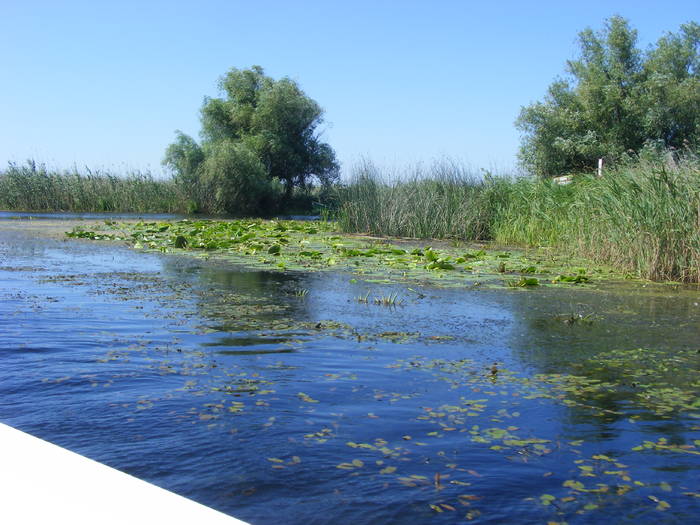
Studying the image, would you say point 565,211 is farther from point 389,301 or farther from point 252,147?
point 252,147

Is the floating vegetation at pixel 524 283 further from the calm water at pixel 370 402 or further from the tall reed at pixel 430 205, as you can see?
the tall reed at pixel 430 205

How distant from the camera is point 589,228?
14.4 metres

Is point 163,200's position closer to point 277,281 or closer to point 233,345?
point 277,281

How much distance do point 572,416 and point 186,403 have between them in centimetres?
240

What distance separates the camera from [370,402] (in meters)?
4.59

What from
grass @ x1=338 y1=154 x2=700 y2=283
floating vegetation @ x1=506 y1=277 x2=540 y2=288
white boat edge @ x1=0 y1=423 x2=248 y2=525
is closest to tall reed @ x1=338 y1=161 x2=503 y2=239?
grass @ x1=338 y1=154 x2=700 y2=283

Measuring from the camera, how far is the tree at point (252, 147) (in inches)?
1555

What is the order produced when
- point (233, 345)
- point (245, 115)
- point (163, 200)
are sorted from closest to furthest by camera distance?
1. point (233, 345)
2. point (163, 200)
3. point (245, 115)

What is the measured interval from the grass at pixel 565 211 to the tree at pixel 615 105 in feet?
62.7

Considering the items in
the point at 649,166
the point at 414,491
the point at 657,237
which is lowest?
→ the point at 414,491

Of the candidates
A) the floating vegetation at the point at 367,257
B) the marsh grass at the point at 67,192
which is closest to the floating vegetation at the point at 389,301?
the floating vegetation at the point at 367,257

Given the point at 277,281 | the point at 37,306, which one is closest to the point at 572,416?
the point at 37,306

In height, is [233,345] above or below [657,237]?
below

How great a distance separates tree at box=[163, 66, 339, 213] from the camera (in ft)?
130
